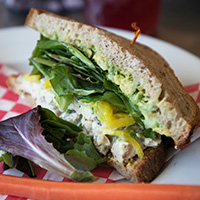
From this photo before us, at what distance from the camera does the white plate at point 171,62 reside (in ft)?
5.57

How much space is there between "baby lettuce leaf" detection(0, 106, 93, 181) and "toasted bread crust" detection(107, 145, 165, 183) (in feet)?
0.62

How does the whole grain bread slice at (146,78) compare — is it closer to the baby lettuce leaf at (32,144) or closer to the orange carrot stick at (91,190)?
the orange carrot stick at (91,190)

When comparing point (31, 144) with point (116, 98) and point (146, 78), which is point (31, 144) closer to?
point (116, 98)

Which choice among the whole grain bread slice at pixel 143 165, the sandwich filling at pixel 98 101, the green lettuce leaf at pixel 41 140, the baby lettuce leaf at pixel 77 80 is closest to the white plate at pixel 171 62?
the whole grain bread slice at pixel 143 165

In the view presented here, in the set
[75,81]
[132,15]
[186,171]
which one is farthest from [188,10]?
[186,171]

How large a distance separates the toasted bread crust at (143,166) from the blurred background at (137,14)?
2073mm

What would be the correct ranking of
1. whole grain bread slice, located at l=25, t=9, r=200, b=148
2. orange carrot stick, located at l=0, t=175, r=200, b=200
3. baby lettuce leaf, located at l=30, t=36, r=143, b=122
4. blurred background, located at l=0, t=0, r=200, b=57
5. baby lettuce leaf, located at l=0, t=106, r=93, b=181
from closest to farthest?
orange carrot stick, located at l=0, t=175, r=200, b=200 < whole grain bread slice, located at l=25, t=9, r=200, b=148 < baby lettuce leaf, located at l=0, t=106, r=93, b=181 < baby lettuce leaf, located at l=30, t=36, r=143, b=122 < blurred background, located at l=0, t=0, r=200, b=57

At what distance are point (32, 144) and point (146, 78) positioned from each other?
0.76 m

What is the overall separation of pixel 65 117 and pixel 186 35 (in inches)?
106

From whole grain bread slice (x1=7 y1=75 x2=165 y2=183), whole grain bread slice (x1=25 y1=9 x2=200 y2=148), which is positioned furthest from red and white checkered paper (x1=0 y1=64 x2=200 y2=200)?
whole grain bread slice (x1=25 y1=9 x2=200 y2=148)

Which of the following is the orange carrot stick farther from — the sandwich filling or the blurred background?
the blurred background

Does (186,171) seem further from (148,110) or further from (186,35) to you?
(186,35)

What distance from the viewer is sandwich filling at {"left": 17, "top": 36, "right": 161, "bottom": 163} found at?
5.82 ft

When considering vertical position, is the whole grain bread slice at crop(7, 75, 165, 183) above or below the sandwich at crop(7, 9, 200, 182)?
below
